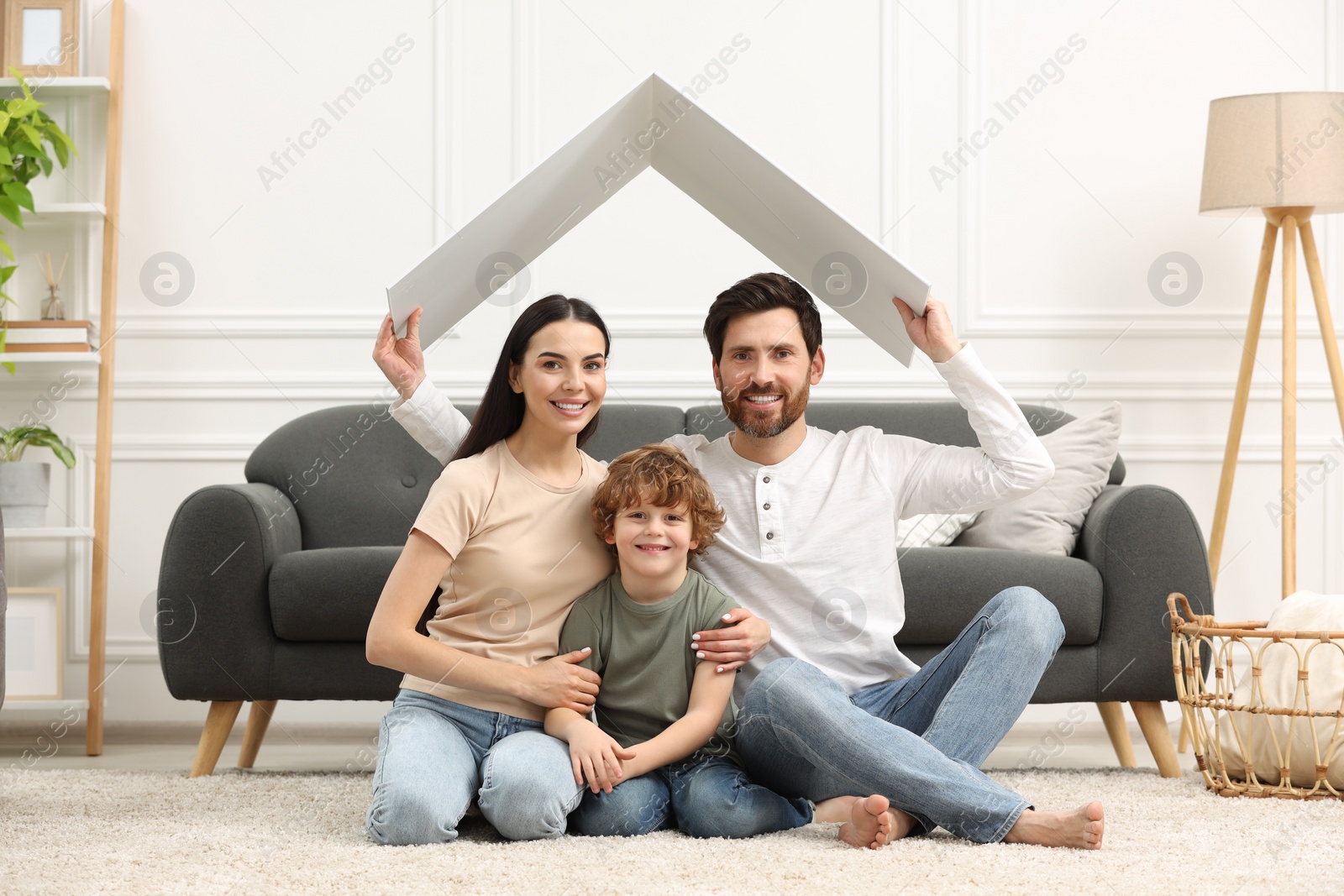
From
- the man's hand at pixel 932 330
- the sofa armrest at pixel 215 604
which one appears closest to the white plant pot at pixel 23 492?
the sofa armrest at pixel 215 604

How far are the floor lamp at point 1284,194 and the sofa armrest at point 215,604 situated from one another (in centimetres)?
199

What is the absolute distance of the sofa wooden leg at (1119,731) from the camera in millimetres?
2346

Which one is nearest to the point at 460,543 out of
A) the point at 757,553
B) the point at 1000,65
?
the point at 757,553

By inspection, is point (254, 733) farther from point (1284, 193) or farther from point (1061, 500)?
point (1284, 193)

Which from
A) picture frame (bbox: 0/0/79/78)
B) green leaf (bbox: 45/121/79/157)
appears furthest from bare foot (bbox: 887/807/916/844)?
picture frame (bbox: 0/0/79/78)

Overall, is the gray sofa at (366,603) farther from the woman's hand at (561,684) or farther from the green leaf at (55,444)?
the green leaf at (55,444)

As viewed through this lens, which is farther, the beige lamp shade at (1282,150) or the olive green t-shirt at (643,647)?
the beige lamp shade at (1282,150)

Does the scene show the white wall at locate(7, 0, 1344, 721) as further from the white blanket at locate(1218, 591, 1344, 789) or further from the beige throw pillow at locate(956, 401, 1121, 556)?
the white blanket at locate(1218, 591, 1344, 789)

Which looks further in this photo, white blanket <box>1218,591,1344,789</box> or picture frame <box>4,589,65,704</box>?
picture frame <box>4,589,65,704</box>

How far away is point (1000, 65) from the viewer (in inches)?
124

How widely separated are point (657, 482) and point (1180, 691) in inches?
44.5

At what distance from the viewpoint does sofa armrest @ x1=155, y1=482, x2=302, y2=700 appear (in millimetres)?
2180

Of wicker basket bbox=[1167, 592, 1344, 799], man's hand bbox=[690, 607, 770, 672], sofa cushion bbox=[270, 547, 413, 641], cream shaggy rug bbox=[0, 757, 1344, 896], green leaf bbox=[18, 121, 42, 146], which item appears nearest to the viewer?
cream shaggy rug bbox=[0, 757, 1344, 896]

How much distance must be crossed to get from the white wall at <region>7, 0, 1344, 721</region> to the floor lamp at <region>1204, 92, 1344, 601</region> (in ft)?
0.80
